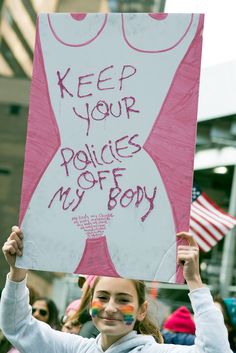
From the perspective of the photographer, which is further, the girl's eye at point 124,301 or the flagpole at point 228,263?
the flagpole at point 228,263

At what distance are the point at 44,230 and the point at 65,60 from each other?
0.66 metres

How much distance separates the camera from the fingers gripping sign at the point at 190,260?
9.36 ft

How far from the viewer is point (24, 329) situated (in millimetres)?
3191

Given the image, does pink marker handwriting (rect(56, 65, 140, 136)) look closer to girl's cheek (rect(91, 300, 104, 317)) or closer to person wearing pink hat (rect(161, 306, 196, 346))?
girl's cheek (rect(91, 300, 104, 317))

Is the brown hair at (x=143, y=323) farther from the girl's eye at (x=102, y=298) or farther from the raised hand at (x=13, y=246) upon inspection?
the raised hand at (x=13, y=246)

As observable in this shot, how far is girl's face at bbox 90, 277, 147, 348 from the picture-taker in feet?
10.1

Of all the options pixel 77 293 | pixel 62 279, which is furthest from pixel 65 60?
pixel 62 279

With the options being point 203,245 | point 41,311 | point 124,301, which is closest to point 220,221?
point 203,245

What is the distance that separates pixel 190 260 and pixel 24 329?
0.76 meters

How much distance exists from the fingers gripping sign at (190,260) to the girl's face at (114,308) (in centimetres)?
34

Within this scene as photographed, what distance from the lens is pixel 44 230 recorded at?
10.1ft

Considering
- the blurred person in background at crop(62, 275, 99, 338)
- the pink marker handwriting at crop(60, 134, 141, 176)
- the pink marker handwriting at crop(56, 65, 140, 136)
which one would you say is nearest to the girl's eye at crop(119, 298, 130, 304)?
the pink marker handwriting at crop(60, 134, 141, 176)

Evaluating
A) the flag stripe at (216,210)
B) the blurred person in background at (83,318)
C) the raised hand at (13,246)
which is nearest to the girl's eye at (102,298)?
the raised hand at (13,246)

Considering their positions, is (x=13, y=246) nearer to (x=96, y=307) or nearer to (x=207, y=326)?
(x=96, y=307)
